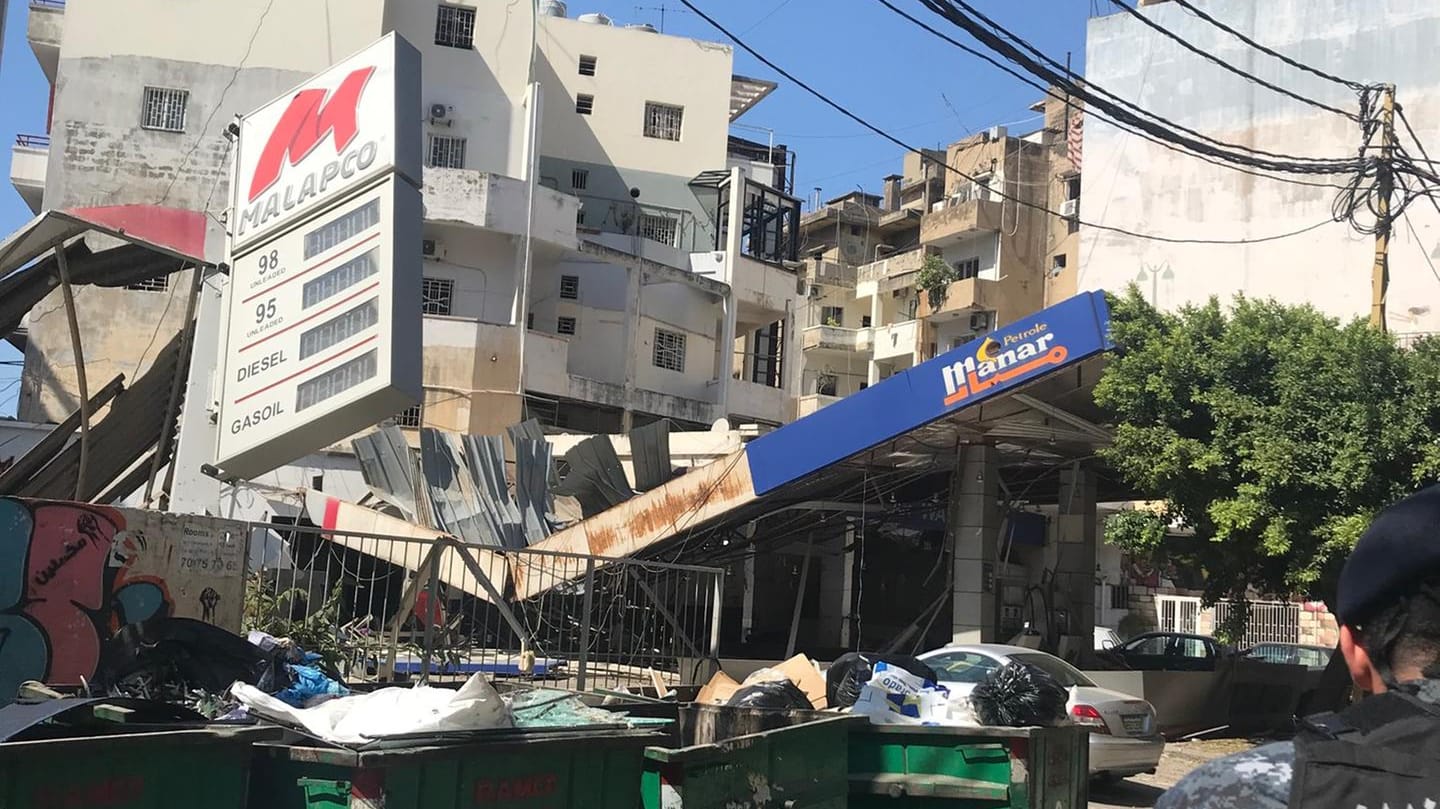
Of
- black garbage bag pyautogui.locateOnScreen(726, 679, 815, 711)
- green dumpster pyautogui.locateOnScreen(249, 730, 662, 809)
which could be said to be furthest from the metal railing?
green dumpster pyautogui.locateOnScreen(249, 730, 662, 809)

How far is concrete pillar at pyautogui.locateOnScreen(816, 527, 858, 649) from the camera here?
94.8 ft

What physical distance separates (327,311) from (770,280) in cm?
3339

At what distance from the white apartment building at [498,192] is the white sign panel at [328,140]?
2369cm

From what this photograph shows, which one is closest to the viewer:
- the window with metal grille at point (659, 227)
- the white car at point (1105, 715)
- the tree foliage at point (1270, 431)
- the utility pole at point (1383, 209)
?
the white car at point (1105, 715)

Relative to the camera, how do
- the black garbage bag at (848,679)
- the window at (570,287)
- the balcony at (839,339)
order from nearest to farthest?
1. the black garbage bag at (848,679)
2. the window at (570,287)
3. the balcony at (839,339)

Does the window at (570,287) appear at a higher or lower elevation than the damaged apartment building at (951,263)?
lower

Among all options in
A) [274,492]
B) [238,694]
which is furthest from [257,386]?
[274,492]

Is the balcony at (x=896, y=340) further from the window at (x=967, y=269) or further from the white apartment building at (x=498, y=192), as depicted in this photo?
the white apartment building at (x=498, y=192)

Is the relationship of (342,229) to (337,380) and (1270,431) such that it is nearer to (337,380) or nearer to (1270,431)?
(337,380)

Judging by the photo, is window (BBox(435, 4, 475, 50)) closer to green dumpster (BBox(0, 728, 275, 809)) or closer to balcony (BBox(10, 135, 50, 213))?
balcony (BBox(10, 135, 50, 213))

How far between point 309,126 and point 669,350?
29.9 metres

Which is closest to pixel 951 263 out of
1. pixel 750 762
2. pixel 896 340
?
pixel 896 340

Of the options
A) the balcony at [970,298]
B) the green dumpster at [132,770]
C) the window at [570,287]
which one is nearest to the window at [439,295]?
the window at [570,287]

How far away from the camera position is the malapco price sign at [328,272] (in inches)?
427
